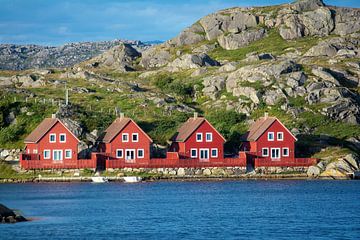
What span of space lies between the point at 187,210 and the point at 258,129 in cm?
3707

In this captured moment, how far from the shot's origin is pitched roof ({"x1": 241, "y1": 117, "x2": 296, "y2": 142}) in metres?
105

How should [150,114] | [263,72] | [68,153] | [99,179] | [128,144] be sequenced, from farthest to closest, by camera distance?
[263,72] → [150,114] → [128,144] → [68,153] → [99,179]

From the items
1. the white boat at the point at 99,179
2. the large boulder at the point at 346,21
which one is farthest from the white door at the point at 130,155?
the large boulder at the point at 346,21

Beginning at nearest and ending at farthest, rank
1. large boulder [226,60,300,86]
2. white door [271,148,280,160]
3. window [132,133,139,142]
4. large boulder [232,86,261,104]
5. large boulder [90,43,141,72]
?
window [132,133,139,142]
white door [271,148,280,160]
large boulder [232,86,261,104]
large boulder [226,60,300,86]
large boulder [90,43,141,72]

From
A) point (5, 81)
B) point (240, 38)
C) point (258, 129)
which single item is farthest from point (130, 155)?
point (240, 38)

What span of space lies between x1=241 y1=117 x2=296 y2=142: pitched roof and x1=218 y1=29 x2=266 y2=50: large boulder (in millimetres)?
73390

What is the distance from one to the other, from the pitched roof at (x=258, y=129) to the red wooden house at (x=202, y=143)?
13.2 ft

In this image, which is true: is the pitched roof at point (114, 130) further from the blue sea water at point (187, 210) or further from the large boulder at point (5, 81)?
the large boulder at point (5, 81)

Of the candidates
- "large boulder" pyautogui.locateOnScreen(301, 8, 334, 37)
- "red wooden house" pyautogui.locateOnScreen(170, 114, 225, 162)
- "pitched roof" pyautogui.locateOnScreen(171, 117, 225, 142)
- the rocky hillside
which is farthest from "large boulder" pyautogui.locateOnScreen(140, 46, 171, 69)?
"red wooden house" pyautogui.locateOnScreen(170, 114, 225, 162)

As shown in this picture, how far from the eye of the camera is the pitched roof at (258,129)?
105 meters

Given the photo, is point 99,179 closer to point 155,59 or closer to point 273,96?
point 273,96

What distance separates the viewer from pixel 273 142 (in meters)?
105

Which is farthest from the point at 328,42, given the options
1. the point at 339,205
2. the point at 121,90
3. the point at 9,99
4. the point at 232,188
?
the point at 339,205

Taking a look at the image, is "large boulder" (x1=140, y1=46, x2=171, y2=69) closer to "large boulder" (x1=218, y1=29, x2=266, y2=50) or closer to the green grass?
the green grass
